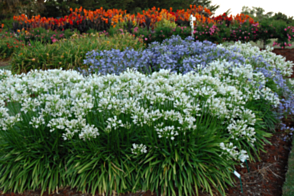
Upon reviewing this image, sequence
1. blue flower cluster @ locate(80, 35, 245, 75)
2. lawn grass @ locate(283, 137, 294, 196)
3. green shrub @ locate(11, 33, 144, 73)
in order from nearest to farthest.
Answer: lawn grass @ locate(283, 137, 294, 196)
blue flower cluster @ locate(80, 35, 245, 75)
green shrub @ locate(11, 33, 144, 73)

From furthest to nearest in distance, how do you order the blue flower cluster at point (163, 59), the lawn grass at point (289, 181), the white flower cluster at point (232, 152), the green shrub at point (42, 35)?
the green shrub at point (42, 35), the blue flower cluster at point (163, 59), the lawn grass at point (289, 181), the white flower cluster at point (232, 152)

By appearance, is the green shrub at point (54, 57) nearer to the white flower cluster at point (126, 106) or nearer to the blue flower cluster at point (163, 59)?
the blue flower cluster at point (163, 59)

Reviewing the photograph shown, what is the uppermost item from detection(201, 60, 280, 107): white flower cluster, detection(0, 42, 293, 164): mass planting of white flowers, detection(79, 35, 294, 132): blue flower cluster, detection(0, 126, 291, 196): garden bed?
detection(79, 35, 294, 132): blue flower cluster

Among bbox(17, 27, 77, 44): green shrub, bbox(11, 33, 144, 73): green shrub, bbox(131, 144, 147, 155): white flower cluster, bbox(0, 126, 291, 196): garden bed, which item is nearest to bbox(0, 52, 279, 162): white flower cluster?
bbox(131, 144, 147, 155): white flower cluster

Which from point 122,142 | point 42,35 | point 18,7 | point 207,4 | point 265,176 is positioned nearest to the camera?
point 122,142

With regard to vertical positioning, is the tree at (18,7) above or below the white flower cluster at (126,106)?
above

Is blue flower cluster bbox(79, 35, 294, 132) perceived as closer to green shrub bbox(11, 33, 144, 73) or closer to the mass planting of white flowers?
green shrub bbox(11, 33, 144, 73)

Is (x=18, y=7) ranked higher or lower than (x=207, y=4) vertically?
lower

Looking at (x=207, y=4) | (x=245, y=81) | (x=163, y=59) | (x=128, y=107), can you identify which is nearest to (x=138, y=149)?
(x=128, y=107)

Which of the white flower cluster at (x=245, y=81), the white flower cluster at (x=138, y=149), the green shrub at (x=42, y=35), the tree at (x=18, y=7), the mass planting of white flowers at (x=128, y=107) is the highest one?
the tree at (x=18, y=7)

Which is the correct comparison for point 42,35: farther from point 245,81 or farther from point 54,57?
point 245,81

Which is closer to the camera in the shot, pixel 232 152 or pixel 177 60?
pixel 232 152

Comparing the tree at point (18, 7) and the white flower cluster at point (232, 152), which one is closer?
the white flower cluster at point (232, 152)

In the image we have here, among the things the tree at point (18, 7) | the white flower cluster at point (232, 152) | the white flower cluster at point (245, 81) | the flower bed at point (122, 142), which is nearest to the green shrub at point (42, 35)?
the flower bed at point (122, 142)
